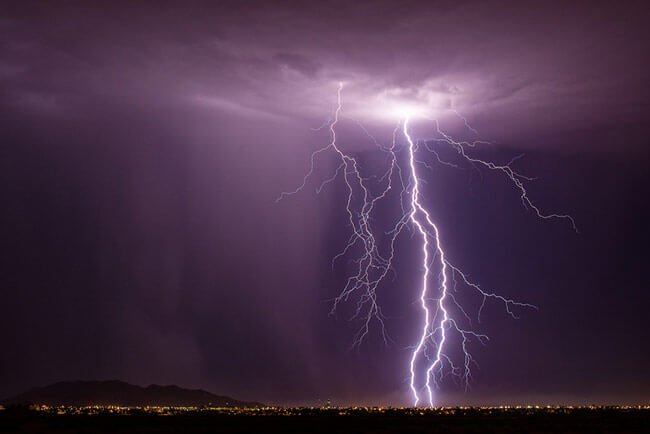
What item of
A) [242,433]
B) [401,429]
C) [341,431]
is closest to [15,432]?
[242,433]

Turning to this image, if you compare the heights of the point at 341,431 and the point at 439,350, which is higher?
the point at 439,350

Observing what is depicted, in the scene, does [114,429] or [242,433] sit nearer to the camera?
[242,433]

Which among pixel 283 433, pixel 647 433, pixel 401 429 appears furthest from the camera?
pixel 401 429

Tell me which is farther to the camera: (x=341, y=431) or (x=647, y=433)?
(x=341, y=431)

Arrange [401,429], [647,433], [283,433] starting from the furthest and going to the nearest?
[401,429]
[283,433]
[647,433]

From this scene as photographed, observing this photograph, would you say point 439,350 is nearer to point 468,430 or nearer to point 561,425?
point 468,430

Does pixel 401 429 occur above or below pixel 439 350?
below

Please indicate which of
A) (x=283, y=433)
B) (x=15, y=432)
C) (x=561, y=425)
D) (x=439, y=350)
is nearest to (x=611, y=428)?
(x=561, y=425)

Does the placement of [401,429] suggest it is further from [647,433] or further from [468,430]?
[647,433]

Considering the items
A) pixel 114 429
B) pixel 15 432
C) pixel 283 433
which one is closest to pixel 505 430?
pixel 283 433
